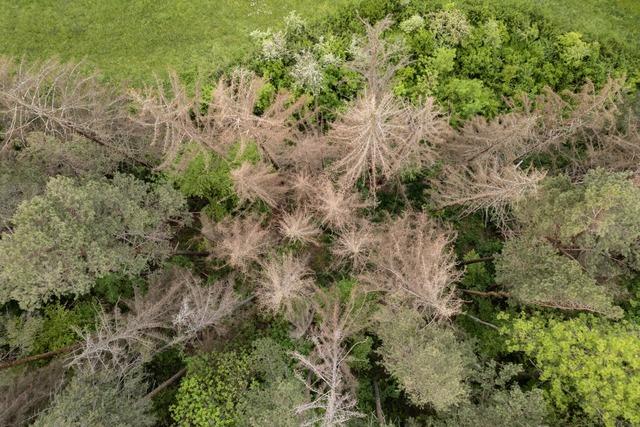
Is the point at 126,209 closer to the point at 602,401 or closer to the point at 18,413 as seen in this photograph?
the point at 18,413

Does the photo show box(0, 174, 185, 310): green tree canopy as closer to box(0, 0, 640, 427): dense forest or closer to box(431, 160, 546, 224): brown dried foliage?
box(0, 0, 640, 427): dense forest

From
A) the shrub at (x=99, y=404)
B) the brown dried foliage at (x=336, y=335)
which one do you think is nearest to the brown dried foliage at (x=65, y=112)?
the shrub at (x=99, y=404)

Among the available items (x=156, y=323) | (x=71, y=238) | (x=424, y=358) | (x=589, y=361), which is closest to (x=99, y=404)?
(x=156, y=323)

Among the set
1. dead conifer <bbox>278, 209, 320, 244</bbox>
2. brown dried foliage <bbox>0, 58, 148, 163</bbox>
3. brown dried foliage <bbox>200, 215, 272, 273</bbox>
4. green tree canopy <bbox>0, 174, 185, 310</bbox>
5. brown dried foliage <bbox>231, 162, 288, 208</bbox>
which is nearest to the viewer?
green tree canopy <bbox>0, 174, 185, 310</bbox>

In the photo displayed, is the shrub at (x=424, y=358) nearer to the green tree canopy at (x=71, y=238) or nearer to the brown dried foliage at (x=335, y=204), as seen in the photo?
the brown dried foliage at (x=335, y=204)

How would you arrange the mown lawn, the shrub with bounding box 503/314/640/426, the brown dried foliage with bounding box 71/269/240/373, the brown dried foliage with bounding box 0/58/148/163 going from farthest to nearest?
Result: 1. the mown lawn
2. the brown dried foliage with bounding box 71/269/240/373
3. the brown dried foliage with bounding box 0/58/148/163
4. the shrub with bounding box 503/314/640/426

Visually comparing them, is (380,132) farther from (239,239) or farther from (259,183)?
(239,239)

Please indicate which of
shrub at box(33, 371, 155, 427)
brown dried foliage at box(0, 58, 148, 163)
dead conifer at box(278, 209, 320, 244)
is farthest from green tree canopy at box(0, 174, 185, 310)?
dead conifer at box(278, 209, 320, 244)
